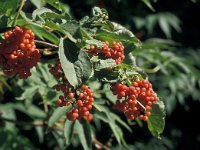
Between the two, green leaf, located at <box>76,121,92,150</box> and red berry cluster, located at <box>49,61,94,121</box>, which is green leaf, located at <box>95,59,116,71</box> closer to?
red berry cluster, located at <box>49,61,94,121</box>

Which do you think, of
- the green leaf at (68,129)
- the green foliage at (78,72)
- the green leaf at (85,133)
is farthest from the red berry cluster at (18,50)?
the green leaf at (85,133)

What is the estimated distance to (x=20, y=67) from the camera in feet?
4.73

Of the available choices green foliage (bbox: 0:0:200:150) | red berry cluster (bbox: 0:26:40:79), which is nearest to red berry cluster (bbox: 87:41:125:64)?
green foliage (bbox: 0:0:200:150)

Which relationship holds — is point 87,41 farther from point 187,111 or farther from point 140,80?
point 187,111

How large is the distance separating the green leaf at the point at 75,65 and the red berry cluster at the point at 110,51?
10 cm

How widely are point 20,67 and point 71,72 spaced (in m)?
0.18

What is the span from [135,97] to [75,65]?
0.26m

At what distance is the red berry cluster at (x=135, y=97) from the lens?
1526mm

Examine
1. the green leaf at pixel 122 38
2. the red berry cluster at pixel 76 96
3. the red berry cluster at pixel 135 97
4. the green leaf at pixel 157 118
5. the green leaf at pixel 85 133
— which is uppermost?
the green leaf at pixel 122 38

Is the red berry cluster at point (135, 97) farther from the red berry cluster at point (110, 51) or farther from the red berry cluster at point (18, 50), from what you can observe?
the red berry cluster at point (18, 50)

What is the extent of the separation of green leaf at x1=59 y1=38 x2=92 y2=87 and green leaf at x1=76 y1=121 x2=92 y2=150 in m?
0.97

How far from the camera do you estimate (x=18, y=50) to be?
4.63 ft

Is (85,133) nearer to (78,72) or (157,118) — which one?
(157,118)

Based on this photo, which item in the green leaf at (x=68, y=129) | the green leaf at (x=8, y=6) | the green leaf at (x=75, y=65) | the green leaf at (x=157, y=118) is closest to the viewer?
the green leaf at (x=75, y=65)
